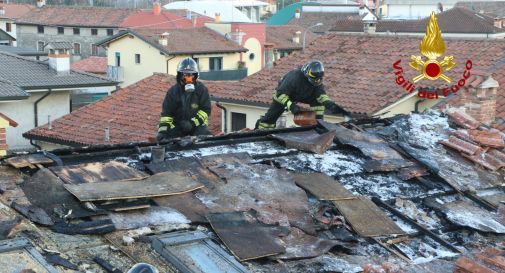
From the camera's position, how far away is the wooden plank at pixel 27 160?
663 cm

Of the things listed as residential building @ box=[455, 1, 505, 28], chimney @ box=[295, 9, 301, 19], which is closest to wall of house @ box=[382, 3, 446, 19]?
residential building @ box=[455, 1, 505, 28]

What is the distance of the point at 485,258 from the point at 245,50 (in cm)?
3691

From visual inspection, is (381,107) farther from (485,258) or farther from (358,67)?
(485,258)

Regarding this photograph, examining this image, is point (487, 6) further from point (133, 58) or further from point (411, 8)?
point (133, 58)

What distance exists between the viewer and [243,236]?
18.8ft

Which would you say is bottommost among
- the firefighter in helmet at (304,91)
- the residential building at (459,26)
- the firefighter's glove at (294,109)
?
the firefighter's glove at (294,109)

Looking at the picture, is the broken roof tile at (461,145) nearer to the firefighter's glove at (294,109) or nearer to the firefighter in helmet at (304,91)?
the firefighter's glove at (294,109)

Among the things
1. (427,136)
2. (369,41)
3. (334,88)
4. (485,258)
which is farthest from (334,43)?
(485,258)

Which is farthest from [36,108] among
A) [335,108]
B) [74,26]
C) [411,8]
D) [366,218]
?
[411,8]

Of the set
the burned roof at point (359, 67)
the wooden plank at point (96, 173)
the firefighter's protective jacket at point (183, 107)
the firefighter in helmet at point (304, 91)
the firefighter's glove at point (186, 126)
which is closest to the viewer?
the wooden plank at point (96, 173)

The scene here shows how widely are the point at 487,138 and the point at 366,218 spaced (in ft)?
11.1

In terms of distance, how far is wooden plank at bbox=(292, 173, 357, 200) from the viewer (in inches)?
267

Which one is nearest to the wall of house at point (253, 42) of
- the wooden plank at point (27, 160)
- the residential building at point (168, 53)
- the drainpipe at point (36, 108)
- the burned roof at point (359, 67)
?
the residential building at point (168, 53)

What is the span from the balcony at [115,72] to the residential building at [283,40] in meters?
9.74
